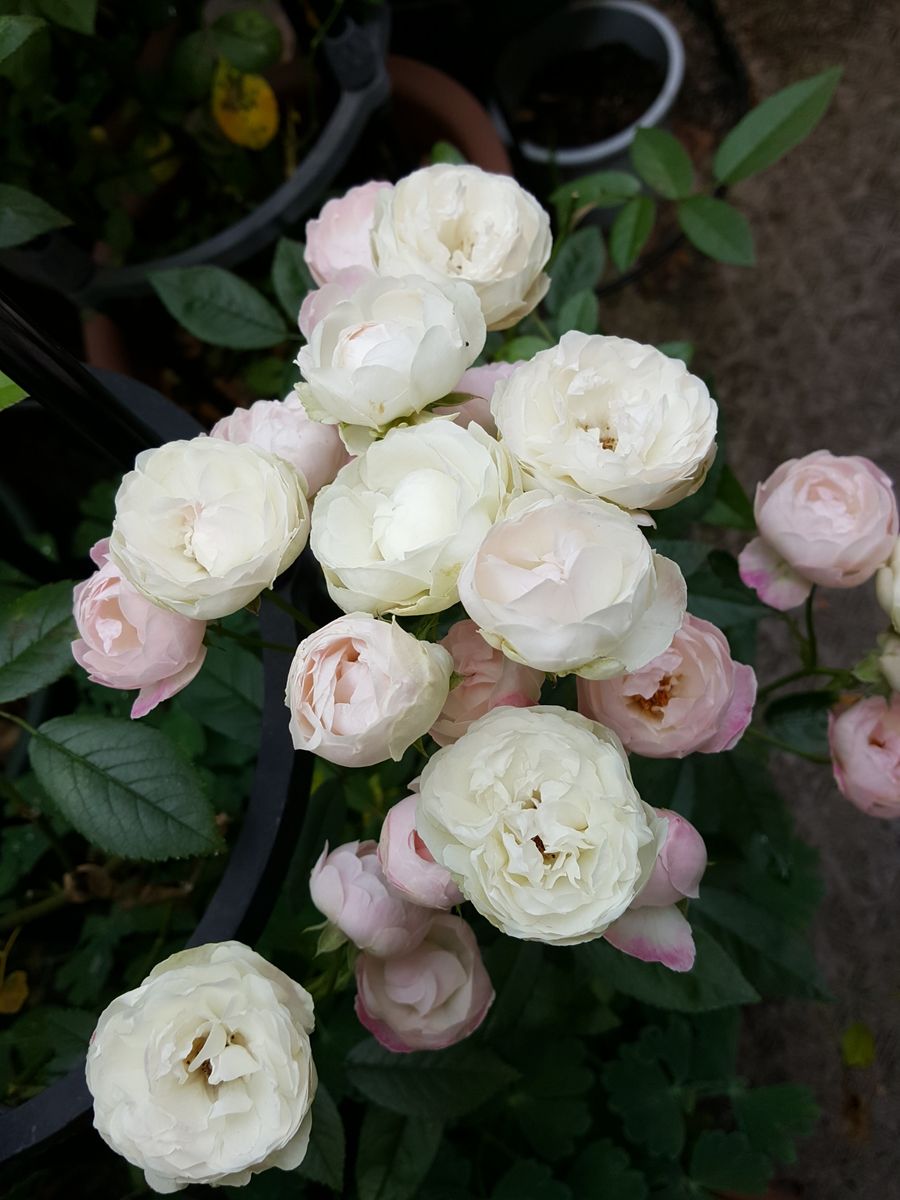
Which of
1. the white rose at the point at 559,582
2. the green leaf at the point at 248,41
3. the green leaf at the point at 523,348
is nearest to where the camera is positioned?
the white rose at the point at 559,582

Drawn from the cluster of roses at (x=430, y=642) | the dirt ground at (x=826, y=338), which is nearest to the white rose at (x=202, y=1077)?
the cluster of roses at (x=430, y=642)

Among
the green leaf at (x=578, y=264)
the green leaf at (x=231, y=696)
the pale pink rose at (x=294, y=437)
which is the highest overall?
the pale pink rose at (x=294, y=437)

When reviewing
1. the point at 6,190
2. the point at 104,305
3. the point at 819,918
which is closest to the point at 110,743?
the point at 6,190

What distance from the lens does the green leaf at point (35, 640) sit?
522 mm

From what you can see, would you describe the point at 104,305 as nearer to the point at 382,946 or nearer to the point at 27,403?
the point at 27,403

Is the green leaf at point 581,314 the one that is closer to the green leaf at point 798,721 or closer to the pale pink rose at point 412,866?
the green leaf at point 798,721

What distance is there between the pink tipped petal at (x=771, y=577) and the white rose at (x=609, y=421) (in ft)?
0.54

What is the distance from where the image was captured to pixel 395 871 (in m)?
0.41

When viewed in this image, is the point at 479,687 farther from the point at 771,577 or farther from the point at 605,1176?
the point at 605,1176

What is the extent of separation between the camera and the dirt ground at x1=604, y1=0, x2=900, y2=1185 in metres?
1.09

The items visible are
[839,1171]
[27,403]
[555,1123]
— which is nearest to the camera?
[27,403]

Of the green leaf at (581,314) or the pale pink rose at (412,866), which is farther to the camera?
the green leaf at (581,314)

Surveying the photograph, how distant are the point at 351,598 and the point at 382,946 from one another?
18cm

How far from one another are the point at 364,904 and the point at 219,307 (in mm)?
522
